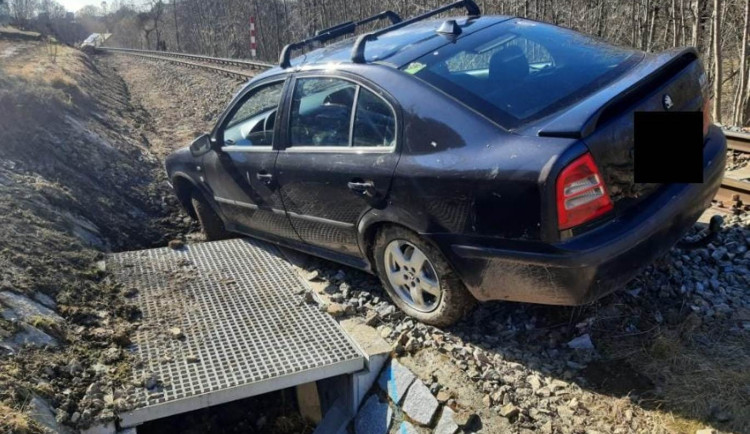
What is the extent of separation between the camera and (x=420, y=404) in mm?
3213

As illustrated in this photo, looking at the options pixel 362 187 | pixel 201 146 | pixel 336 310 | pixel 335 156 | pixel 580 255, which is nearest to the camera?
pixel 580 255

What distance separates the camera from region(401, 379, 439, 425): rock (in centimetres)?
313

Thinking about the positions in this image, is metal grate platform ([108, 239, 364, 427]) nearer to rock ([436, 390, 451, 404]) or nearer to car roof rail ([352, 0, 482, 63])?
rock ([436, 390, 451, 404])

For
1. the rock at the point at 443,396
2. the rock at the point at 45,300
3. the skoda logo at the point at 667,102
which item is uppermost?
the skoda logo at the point at 667,102

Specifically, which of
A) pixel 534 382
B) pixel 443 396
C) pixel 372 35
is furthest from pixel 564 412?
pixel 372 35

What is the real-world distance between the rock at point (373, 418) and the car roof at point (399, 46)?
1.99m

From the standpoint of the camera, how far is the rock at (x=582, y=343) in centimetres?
320

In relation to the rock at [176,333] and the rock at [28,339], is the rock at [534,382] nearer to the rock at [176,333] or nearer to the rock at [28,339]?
the rock at [176,333]

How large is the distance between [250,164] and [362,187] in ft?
4.62

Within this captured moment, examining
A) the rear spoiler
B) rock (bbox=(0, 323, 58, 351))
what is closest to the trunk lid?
the rear spoiler

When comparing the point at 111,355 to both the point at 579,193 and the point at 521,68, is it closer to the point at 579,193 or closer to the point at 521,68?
the point at 579,193

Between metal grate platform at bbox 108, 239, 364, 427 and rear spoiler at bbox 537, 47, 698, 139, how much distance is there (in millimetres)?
1758

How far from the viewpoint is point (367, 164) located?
3.53 meters

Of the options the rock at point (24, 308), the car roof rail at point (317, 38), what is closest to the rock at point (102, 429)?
the rock at point (24, 308)
